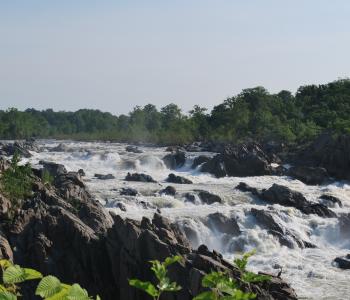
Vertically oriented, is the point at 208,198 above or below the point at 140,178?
below

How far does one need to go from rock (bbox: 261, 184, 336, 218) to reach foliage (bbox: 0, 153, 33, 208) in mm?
15557

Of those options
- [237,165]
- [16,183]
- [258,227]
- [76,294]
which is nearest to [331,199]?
[258,227]

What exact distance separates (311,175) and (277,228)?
57.4 feet

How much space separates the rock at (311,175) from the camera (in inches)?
1729

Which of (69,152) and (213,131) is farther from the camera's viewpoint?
(213,131)

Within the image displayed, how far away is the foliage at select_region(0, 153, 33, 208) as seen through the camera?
21005mm

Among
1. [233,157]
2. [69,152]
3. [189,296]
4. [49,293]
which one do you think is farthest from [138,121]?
[49,293]

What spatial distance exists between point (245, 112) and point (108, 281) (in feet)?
222

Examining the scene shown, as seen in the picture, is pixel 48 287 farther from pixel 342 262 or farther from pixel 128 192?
pixel 128 192

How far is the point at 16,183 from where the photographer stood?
864 inches

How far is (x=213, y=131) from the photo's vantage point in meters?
84.7

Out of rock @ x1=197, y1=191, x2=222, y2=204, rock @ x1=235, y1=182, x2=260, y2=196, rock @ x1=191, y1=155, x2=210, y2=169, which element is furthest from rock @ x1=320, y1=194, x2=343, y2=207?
rock @ x1=191, y1=155, x2=210, y2=169

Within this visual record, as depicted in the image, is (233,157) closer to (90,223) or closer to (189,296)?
(90,223)

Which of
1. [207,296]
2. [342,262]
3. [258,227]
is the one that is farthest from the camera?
[258,227]
